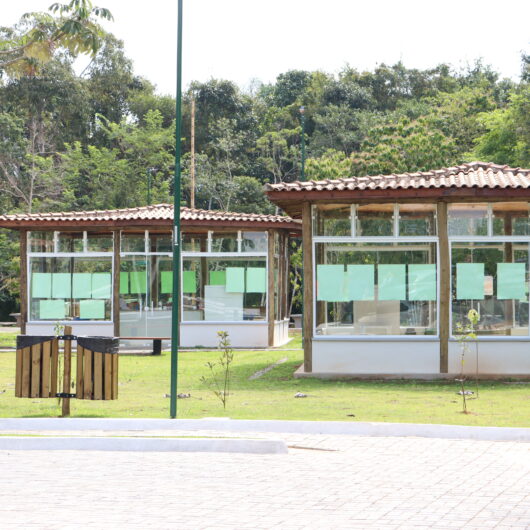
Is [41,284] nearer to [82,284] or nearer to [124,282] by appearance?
[82,284]

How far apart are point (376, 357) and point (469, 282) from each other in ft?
7.05

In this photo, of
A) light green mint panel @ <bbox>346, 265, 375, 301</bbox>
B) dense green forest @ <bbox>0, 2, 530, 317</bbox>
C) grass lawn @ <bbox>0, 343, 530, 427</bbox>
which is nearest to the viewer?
grass lawn @ <bbox>0, 343, 530, 427</bbox>

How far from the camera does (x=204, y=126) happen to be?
51375 mm

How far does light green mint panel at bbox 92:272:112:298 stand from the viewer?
83.8 ft

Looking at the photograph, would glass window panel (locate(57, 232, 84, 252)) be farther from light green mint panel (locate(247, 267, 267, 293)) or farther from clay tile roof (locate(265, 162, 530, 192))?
clay tile roof (locate(265, 162, 530, 192))

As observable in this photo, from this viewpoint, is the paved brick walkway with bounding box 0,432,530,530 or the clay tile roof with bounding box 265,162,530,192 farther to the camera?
the clay tile roof with bounding box 265,162,530,192

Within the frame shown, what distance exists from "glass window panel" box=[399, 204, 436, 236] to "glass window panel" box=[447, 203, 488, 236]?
338 millimetres

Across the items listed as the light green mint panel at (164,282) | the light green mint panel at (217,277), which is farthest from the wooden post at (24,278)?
the light green mint panel at (217,277)

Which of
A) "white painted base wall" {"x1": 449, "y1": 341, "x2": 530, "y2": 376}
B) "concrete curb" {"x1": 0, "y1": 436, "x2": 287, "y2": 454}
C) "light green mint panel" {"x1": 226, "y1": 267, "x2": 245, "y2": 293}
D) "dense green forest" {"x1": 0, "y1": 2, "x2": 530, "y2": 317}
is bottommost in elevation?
"concrete curb" {"x1": 0, "y1": 436, "x2": 287, "y2": 454}

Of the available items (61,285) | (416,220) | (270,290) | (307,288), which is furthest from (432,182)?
(61,285)

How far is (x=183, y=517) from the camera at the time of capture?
707 cm

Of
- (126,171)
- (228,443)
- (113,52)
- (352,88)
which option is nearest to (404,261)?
(228,443)

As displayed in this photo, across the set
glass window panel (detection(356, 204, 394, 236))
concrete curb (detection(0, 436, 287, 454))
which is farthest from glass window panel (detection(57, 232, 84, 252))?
concrete curb (detection(0, 436, 287, 454))

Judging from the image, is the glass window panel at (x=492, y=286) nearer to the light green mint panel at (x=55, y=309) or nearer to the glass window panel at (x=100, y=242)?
the glass window panel at (x=100, y=242)
